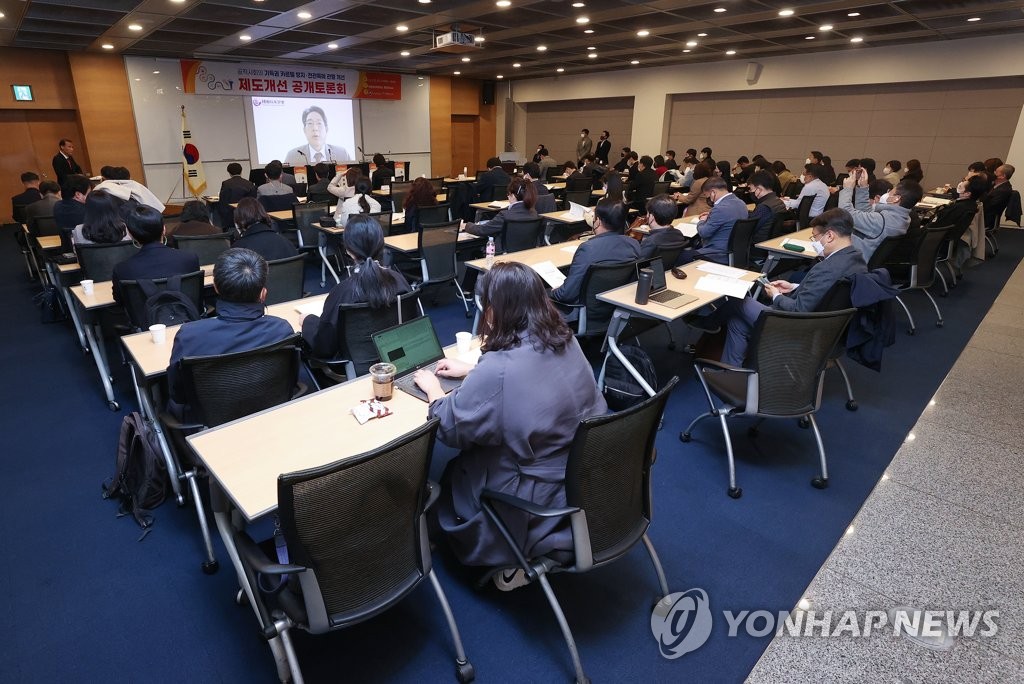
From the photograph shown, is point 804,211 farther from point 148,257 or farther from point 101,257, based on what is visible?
point 101,257

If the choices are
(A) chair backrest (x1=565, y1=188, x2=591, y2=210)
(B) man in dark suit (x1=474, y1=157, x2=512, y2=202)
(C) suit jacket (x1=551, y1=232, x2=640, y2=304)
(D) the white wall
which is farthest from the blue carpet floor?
(D) the white wall

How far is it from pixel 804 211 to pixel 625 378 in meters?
4.65

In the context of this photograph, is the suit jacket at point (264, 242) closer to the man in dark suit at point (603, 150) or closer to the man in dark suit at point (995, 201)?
the man in dark suit at point (995, 201)

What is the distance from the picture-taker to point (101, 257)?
4078 millimetres

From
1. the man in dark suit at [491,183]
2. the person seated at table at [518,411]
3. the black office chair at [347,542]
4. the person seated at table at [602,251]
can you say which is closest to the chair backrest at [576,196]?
the man in dark suit at [491,183]

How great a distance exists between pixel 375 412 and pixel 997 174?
10.3m

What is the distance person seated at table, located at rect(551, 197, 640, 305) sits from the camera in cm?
376

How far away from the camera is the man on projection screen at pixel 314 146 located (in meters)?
13.0

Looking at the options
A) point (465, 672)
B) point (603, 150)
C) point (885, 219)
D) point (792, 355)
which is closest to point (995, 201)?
point (885, 219)

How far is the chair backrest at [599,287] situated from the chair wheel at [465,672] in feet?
7.47

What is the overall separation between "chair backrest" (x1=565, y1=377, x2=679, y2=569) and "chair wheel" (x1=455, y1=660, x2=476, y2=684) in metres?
0.53

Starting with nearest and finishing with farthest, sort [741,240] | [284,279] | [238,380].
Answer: [238,380] < [284,279] < [741,240]

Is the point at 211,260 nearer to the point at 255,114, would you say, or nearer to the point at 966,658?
the point at 966,658

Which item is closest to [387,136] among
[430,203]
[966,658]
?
[430,203]
